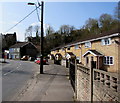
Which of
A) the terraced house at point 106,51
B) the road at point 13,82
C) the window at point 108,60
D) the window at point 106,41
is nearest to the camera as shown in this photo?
the road at point 13,82

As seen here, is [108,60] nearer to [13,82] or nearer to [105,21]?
[13,82]

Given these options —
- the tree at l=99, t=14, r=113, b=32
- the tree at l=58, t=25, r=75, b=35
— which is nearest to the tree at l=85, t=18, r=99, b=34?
the tree at l=99, t=14, r=113, b=32

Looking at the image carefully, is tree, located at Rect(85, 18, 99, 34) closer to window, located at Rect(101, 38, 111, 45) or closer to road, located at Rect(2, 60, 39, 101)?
window, located at Rect(101, 38, 111, 45)

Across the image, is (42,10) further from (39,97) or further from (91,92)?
(91,92)

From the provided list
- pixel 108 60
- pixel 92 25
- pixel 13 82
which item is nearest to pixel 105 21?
pixel 92 25

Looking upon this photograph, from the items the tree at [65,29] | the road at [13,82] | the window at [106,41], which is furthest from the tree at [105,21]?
the road at [13,82]

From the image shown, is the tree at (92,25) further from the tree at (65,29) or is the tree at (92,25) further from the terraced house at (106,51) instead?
the terraced house at (106,51)

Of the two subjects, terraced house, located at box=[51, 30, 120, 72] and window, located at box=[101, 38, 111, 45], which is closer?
terraced house, located at box=[51, 30, 120, 72]

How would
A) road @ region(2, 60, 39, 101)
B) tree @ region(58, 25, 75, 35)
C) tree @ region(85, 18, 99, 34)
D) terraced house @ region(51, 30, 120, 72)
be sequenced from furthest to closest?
tree @ region(58, 25, 75, 35), tree @ region(85, 18, 99, 34), terraced house @ region(51, 30, 120, 72), road @ region(2, 60, 39, 101)

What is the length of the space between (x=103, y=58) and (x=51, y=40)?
48.6 meters

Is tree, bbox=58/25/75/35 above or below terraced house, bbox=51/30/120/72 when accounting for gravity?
above

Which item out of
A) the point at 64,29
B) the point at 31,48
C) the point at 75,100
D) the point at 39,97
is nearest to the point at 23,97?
the point at 39,97

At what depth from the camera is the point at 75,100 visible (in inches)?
292

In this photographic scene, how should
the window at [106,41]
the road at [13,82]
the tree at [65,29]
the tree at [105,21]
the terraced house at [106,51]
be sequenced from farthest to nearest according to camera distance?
1. the tree at [65,29]
2. the tree at [105,21]
3. the window at [106,41]
4. the terraced house at [106,51]
5. the road at [13,82]
